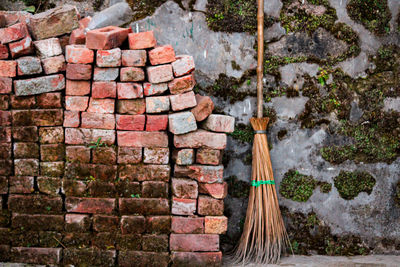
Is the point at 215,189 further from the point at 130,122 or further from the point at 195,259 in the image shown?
the point at 130,122

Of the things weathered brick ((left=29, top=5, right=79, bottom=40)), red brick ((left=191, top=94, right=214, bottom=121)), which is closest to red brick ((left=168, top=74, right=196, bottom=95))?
red brick ((left=191, top=94, right=214, bottom=121))

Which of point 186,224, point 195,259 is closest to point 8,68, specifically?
point 186,224

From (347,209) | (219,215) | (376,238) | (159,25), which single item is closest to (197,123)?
(219,215)

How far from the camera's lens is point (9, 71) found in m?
3.04

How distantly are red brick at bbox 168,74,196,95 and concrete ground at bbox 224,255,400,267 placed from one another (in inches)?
63.6

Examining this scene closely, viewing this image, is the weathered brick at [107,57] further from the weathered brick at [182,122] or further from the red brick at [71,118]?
the weathered brick at [182,122]

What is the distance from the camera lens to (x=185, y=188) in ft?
10.3

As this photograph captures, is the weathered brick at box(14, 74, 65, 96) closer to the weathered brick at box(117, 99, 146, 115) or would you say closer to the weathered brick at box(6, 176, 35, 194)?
the weathered brick at box(117, 99, 146, 115)

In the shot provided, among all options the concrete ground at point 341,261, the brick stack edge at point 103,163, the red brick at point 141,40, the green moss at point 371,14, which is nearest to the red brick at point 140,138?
the brick stack edge at point 103,163

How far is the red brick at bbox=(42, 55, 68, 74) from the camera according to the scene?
3.07 m

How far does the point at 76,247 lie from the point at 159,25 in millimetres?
2190

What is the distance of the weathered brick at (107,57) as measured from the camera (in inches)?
117

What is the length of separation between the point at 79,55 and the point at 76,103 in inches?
15.6

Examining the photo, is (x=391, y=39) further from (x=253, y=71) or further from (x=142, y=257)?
(x=142, y=257)
